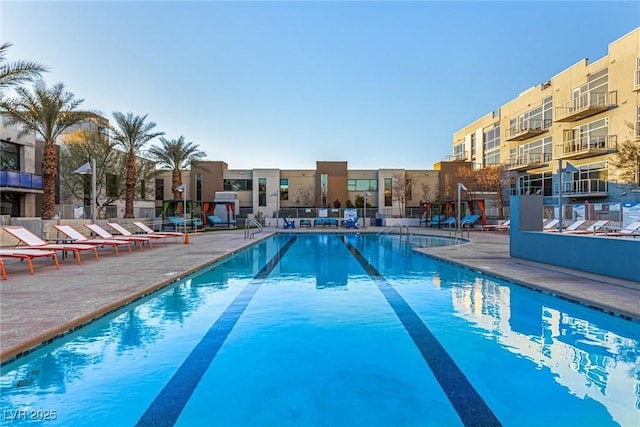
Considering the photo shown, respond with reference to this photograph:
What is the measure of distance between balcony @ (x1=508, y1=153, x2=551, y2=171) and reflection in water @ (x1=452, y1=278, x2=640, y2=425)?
1118 inches

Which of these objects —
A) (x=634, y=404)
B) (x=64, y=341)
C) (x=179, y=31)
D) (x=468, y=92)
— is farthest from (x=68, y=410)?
(x=468, y=92)

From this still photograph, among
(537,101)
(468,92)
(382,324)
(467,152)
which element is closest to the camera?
(382,324)

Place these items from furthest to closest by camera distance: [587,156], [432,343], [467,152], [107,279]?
1. [467,152]
2. [587,156]
3. [107,279]
4. [432,343]

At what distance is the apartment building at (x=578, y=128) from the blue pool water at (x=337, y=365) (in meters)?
16.1

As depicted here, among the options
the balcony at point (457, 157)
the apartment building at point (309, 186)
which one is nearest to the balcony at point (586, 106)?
the balcony at point (457, 157)

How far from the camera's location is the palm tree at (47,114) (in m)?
18.5

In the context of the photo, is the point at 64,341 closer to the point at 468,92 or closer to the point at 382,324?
the point at 382,324

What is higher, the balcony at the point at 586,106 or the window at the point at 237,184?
the balcony at the point at 586,106

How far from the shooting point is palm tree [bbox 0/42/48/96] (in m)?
13.9

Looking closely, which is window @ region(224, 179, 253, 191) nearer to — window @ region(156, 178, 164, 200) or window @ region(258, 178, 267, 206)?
window @ region(258, 178, 267, 206)

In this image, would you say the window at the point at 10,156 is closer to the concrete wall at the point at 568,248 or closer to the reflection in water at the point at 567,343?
the reflection in water at the point at 567,343

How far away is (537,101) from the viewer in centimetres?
3259

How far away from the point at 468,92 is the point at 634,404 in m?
29.9

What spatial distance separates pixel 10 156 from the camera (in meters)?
23.9
